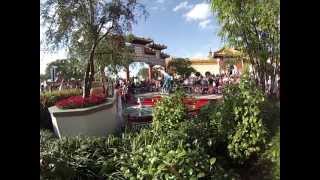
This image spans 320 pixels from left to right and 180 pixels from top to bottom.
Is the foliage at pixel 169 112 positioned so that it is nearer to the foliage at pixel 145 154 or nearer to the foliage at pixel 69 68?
the foliage at pixel 145 154

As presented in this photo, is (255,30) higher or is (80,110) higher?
(255,30)

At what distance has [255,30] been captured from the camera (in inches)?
116

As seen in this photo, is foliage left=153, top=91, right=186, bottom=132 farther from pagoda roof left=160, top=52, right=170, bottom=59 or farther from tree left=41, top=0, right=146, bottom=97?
tree left=41, top=0, right=146, bottom=97

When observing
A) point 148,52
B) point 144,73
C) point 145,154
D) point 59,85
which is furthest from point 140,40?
point 145,154

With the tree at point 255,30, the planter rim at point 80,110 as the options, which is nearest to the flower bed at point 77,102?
the planter rim at point 80,110

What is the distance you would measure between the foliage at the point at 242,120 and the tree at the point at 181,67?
0.91 feet

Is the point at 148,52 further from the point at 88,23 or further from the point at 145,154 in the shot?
the point at 145,154

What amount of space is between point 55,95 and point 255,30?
4.58ft

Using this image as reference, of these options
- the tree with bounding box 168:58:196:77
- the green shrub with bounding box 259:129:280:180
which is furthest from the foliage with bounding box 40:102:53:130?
the green shrub with bounding box 259:129:280:180

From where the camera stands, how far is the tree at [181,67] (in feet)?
9.28

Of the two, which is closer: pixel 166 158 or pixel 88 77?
pixel 166 158

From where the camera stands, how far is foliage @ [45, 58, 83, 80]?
2744 mm
